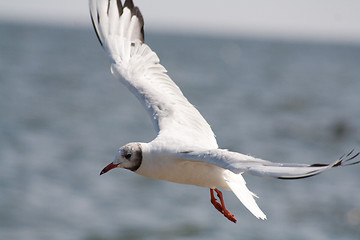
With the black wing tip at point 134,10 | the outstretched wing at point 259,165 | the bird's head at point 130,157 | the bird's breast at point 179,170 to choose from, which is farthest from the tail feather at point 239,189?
the black wing tip at point 134,10

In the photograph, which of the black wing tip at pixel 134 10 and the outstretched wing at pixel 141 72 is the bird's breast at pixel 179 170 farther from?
the black wing tip at pixel 134 10

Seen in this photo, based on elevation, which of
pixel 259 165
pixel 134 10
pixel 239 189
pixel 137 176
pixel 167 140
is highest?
pixel 137 176

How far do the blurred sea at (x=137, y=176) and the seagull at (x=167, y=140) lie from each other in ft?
27.6

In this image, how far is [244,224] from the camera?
17.8 meters

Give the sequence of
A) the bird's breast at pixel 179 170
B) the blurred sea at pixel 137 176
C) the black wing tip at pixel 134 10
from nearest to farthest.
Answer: the bird's breast at pixel 179 170, the black wing tip at pixel 134 10, the blurred sea at pixel 137 176

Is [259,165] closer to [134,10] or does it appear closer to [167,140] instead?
[167,140]

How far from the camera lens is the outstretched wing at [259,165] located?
5535mm

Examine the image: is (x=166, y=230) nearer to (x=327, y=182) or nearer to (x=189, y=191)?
(x=189, y=191)

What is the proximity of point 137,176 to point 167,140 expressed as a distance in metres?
14.0

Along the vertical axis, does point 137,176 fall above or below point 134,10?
above

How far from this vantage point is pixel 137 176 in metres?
21.2

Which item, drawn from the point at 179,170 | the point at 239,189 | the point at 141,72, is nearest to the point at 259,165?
the point at 179,170

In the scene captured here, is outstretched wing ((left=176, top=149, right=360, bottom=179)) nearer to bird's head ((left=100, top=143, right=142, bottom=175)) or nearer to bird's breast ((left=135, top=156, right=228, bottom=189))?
bird's breast ((left=135, top=156, right=228, bottom=189))

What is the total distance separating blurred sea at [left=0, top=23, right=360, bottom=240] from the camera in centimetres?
1725
